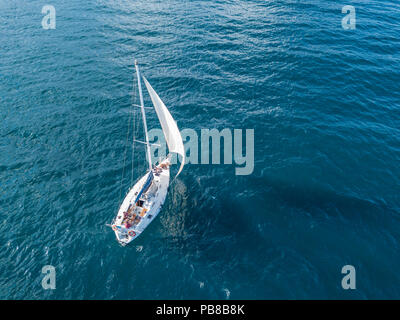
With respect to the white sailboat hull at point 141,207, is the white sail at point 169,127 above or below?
above

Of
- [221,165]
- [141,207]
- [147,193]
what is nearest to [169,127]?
[147,193]

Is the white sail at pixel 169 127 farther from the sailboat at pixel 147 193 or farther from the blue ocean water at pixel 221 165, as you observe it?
the blue ocean water at pixel 221 165

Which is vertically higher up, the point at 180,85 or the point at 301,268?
the point at 180,85

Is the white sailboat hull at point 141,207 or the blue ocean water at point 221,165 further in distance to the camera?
the white sailboat hull at point 141,207

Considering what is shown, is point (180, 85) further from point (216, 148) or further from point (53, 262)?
point (53, 262)

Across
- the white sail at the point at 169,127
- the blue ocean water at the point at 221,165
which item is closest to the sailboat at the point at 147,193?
the white sail at the point at 169,127

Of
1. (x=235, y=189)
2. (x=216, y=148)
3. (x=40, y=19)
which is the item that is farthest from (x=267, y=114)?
(x=40, y=19)

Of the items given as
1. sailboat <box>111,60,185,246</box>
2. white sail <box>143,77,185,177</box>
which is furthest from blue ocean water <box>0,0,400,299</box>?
white sail <box>143,77,185,177</box>
